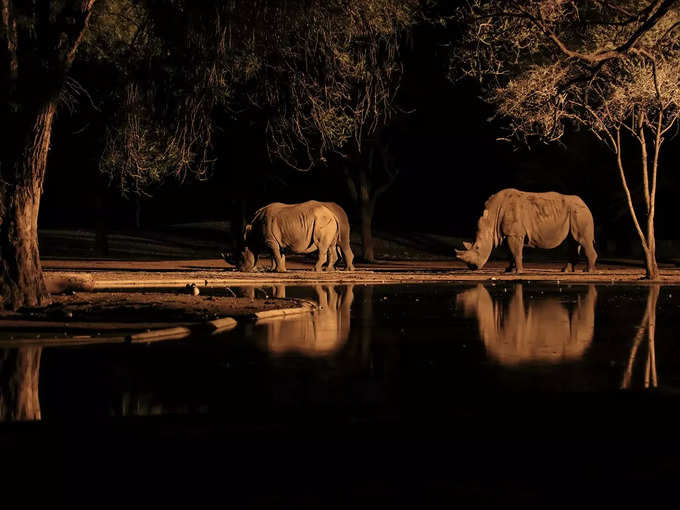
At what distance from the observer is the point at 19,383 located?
31.1ft

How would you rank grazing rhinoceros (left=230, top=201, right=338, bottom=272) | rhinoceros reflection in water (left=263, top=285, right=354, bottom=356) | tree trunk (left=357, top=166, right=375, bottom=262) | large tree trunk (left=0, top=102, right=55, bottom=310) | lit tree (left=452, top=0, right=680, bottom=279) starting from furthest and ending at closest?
tree trunk (left=357, top=166, right=375, bottom=262)
grazing rhinoceros (left=230, top=201, right=338, bottom=272)
lit tree (left=452, top=0, right=680, bottom=279)
large tree trunk (left=0, top=102, right=55, bottom=310)
rhinoceros reflection in water (left=263, top=285, right=354, bottom=356)

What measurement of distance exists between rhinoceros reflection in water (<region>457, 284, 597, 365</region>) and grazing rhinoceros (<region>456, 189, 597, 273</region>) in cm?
1124

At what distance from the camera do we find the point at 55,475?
6117 millimetres

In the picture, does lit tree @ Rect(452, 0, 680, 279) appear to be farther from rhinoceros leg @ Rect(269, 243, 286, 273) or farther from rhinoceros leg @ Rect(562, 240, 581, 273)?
rhinoceros leg @ Rect(269, 243, 286, 273)

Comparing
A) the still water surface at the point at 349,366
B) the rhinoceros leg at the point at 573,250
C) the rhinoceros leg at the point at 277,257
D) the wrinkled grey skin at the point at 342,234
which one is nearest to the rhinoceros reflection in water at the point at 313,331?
the still water surface at the point at 349,366

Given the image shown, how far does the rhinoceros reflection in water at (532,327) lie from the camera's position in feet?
39.2

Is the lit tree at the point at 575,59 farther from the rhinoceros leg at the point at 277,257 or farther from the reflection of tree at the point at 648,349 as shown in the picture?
the rhinoceros leg at the point at 277,257

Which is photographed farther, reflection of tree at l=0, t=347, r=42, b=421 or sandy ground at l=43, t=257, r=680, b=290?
sandy ground at l=43, t=257, r=680, b=290

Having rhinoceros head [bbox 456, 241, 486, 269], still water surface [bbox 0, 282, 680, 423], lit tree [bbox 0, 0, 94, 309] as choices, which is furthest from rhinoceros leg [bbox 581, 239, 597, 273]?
lit tree [bbox 0, 0, 94, 309]

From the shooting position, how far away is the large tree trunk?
53.2 ft

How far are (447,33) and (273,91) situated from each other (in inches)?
898

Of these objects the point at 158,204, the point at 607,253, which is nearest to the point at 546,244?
the point at 607,253

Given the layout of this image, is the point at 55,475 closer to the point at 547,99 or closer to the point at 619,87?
the point at 547,99

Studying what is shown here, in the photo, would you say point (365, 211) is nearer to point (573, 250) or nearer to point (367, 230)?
point (367, 230)
